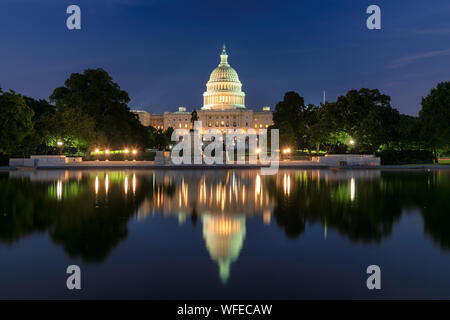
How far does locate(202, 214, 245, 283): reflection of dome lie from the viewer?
30.8 ft

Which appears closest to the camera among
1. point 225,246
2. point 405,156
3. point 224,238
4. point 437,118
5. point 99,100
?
point 225,246

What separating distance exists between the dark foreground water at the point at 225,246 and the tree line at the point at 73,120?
100 feet

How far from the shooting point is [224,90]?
143000mm

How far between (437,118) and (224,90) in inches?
3908

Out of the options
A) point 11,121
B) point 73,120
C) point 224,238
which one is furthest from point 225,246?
point 73,120

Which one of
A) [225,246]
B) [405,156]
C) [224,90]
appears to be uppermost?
[224,90]

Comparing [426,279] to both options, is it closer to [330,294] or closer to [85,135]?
[330,294]

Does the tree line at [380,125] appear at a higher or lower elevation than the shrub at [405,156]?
higher

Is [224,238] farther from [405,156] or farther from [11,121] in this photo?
[405,156]

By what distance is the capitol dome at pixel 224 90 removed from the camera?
143000 mm

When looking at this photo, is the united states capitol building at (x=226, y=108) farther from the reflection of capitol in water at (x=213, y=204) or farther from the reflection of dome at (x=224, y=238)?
the reflection of dome at (x=224, y=238)

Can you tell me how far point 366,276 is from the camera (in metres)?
8.38

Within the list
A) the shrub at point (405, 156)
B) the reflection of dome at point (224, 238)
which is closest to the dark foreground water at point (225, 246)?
the reflection of dome at point (224, 238)

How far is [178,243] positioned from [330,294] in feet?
15.3
